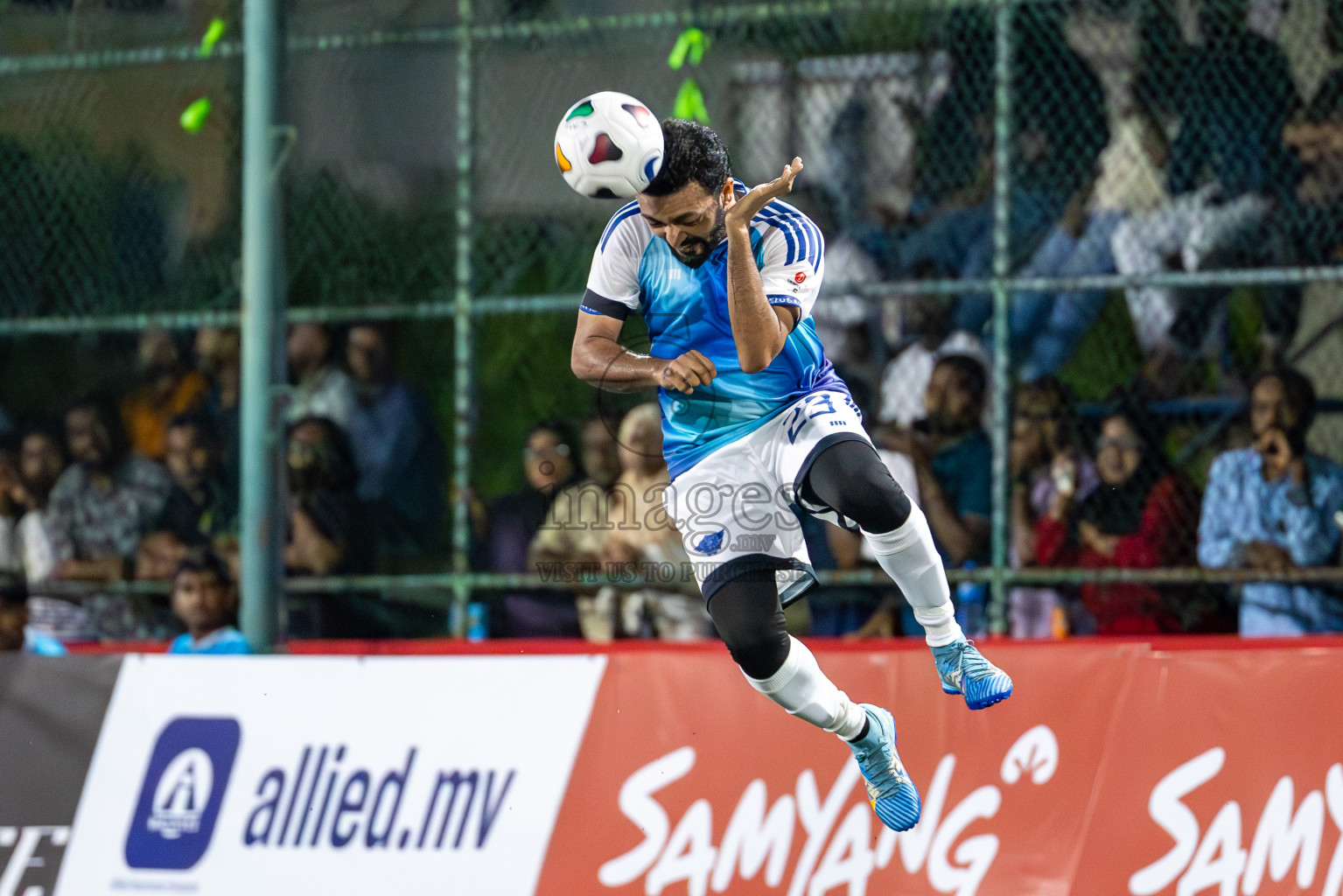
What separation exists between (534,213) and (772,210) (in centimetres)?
303

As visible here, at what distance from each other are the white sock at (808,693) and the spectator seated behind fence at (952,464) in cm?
196

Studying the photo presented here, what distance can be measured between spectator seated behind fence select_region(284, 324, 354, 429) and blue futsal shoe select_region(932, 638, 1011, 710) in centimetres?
382

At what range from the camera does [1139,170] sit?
24.9 feet

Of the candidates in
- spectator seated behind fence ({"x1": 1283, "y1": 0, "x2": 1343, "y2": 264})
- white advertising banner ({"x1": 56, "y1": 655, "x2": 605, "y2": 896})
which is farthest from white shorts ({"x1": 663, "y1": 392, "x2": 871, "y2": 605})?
spectator seated behind fence ({"x1": 1283, "y1": 0, "x2": 1343, "y2": 264})

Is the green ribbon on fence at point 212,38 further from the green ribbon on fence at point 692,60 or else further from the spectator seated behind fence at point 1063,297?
the spectator seated behind fence at point 1063,297

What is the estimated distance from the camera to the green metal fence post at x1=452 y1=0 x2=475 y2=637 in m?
7.73

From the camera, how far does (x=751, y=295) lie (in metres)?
4.91

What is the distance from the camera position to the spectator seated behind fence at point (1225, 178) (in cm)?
732

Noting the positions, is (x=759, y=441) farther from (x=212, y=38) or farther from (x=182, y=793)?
(x=212, y=38)

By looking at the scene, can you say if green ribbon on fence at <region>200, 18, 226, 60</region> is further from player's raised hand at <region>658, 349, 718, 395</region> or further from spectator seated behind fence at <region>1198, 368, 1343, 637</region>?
spectator seated behind fence at <region>1198, 368, 1343, 637</region>

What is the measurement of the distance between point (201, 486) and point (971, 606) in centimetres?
396

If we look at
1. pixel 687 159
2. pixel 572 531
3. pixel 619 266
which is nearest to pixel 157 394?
pixel 572 531

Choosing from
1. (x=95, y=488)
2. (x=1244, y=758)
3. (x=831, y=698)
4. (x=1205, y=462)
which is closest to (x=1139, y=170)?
(x=1205, y=462)

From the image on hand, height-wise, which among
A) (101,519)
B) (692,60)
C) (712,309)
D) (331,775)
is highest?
(692,60)
